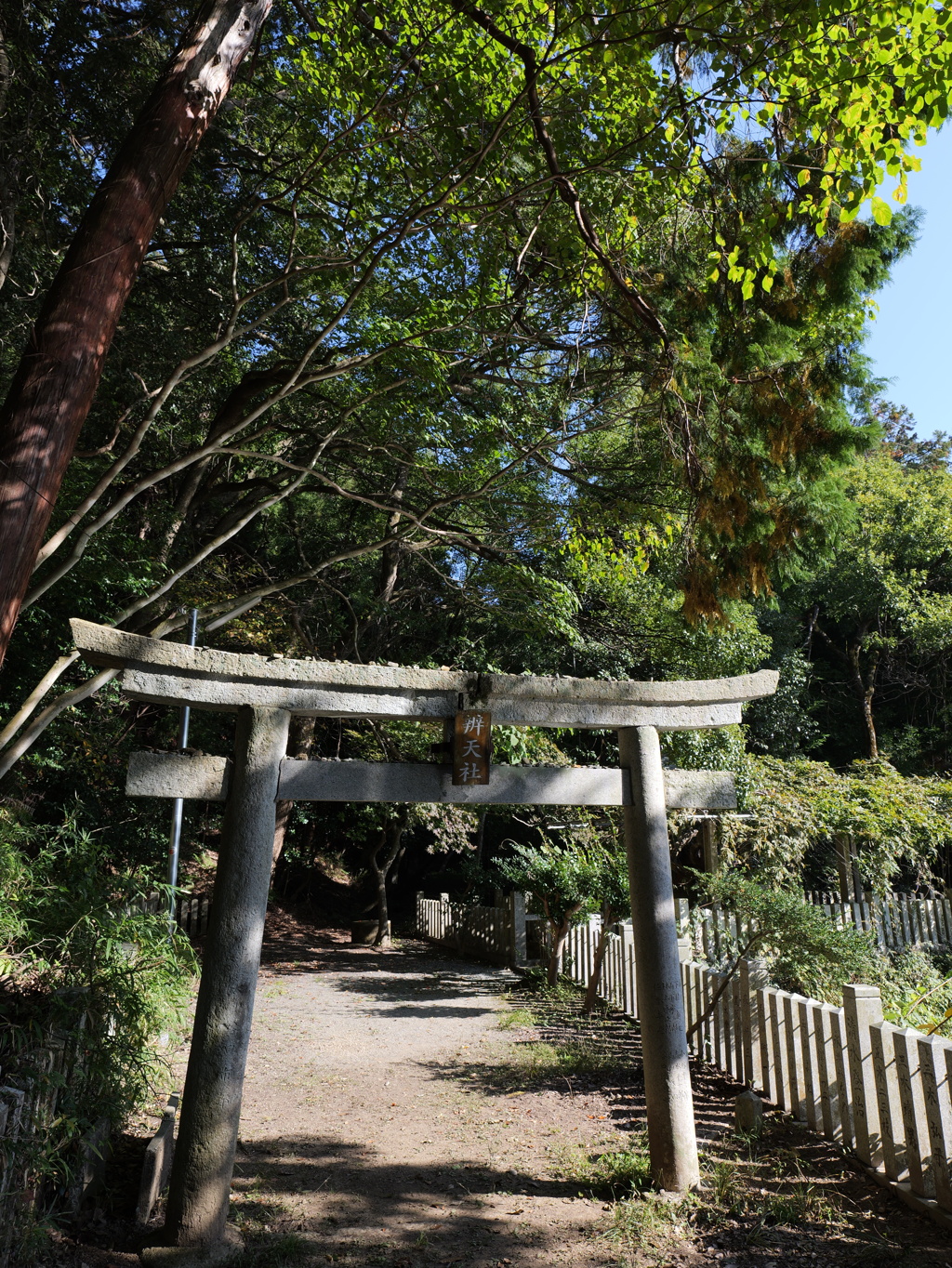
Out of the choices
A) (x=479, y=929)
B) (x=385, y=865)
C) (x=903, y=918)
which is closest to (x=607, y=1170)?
(x=479, y=929)

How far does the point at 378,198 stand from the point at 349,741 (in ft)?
38.1

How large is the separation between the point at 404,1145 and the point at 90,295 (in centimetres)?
503

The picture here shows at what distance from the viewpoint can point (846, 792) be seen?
12.8 meters

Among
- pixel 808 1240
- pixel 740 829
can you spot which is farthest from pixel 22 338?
pixel 740 829

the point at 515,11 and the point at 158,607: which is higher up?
the point at 515,11

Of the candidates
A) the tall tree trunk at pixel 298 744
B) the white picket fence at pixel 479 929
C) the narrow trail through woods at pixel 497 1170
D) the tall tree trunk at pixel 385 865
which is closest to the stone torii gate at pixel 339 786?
the narrow trail through woods at pixel 497 1170

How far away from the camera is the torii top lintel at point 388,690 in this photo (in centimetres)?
386

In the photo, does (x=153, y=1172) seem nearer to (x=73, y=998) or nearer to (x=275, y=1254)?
(x=275, y=1254)

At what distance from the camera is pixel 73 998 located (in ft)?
12.7

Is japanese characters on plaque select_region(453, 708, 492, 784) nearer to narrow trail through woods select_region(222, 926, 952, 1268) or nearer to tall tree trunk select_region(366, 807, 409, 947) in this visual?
narrow trail through woods select_region(222, 926, 952, 1268)

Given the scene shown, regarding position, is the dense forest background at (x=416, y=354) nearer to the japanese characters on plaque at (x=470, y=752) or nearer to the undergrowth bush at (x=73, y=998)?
the undergrowth bush at (x=73, y=998)

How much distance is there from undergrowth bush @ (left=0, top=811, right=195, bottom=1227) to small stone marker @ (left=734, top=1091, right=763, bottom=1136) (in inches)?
138

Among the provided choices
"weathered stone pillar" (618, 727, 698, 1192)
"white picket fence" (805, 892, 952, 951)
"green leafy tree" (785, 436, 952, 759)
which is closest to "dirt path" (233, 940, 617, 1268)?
"weathered stone pillar" (618, 727, 698, 1192)

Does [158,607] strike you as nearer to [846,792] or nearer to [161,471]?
[161,471]
